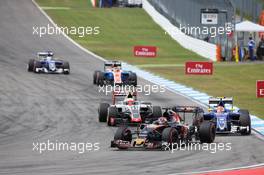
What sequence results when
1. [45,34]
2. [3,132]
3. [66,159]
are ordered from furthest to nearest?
[45,34] < [3,132] < [66,159]

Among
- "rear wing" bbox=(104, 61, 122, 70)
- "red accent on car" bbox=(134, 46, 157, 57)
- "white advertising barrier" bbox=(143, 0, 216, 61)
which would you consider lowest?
"rear wing" bbox=(104, 61, 122, 70)

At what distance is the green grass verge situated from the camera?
1553 inches

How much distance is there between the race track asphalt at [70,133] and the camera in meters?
19.0

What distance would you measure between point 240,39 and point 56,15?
20.4 m

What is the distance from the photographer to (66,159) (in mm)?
20000

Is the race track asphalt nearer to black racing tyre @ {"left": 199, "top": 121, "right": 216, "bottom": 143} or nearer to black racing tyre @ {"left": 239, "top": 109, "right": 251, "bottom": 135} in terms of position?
black racing tyre @ {"left": 239, "top": 109, "right": 251, "bottom": 135}

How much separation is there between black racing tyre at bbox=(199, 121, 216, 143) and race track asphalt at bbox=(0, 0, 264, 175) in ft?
1.97

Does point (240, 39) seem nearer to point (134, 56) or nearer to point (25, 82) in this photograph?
point (134, 56)

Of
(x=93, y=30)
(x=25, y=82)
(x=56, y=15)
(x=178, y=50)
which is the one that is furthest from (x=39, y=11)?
(x=25, y=82)

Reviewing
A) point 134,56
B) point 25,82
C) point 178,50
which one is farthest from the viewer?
point 178,50

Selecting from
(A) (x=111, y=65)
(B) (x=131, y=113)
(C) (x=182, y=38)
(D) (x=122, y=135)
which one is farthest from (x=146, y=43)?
(D) (x=122, y=135)

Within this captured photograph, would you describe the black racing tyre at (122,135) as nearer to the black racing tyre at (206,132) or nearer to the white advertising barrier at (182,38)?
the black racing tyre at (206,132)

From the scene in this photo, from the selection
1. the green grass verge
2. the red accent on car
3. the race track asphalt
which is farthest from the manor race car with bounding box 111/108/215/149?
the red accent on car

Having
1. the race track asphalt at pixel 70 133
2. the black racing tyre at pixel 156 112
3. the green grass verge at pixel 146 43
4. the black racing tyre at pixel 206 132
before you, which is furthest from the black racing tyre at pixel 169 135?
the green grass verge at pixel 146 43
